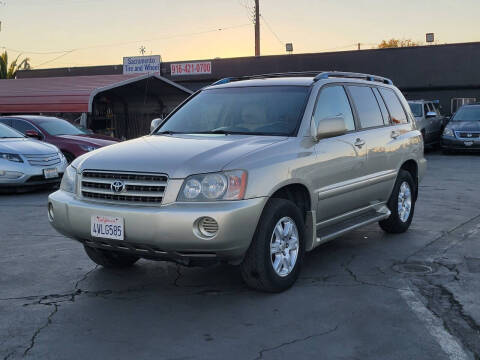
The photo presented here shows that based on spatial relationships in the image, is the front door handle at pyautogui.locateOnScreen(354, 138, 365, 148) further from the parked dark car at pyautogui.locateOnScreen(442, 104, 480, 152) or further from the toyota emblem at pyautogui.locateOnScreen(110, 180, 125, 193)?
the parked dark car at pyautogui.locateOnScreen(442, 104, 480, 152)

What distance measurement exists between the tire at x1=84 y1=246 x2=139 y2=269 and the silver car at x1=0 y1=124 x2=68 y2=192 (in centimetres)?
603

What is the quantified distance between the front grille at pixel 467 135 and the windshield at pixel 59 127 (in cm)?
1153

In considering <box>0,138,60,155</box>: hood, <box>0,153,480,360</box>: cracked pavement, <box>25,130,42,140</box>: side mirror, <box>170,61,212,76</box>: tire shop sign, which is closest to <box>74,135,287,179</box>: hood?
<box>0,153,480,360</box>: cracked pavement

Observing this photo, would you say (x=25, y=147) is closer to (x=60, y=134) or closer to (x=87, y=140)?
(x=87, y=140)

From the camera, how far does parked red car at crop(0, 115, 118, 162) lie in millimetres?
13469

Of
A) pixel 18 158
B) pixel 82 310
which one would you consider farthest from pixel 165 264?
pixel 18 158

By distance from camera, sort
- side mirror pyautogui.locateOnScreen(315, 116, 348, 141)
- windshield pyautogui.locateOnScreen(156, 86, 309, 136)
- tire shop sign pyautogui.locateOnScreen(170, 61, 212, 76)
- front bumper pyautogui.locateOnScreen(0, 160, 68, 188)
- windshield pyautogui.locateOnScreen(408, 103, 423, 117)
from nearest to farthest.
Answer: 1. side mirror pyautogui.locateOnScreen(315, 116, 348, 141)
2. windshield pyautogui.locateOnScreen(156, 86, 309, 136)
3. front bumper pyautogui.locateOnScreen(0, 160, 68, 188)
4. windshield pyautogui.locateOnScreen(408, 103, 423, 117)
5. tire shop sign pyautogui.locateOnScreen(170, 61, 212, 76)

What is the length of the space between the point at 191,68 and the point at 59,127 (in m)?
18.2

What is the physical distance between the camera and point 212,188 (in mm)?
4605

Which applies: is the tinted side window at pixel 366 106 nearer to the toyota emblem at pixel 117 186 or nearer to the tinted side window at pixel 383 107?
the tinted side window at pixel 383 107

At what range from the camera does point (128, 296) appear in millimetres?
5023

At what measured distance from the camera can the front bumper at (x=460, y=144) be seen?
19.3 metres

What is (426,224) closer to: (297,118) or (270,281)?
(297,118)

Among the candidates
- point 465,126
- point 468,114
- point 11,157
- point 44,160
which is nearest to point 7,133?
point 11,157
